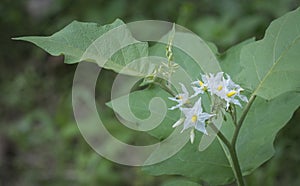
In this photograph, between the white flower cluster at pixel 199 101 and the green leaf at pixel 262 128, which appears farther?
the green leaf at pixel 262 128

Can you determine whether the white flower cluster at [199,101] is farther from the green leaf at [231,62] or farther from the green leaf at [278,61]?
the green leaf at [231,62]

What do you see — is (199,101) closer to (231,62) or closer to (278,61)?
(278,61)

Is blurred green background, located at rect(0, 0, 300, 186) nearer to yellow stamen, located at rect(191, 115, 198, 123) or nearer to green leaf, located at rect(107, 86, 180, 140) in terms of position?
green leaf, located at rect(107, 86, 180, 140)

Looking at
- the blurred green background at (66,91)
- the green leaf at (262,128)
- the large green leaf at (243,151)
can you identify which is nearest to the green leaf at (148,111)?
the large green leaf at (243,151)

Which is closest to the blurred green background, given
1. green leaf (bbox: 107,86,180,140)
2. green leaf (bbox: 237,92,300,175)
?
green leaf (bbox: 237,92,300,175)


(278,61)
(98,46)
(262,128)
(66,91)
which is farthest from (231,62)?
(66,91)

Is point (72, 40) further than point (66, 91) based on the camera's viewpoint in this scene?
No
